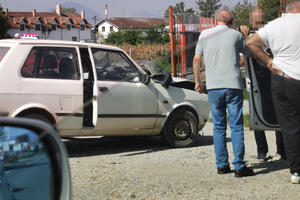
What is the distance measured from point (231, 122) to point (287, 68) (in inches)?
35.4

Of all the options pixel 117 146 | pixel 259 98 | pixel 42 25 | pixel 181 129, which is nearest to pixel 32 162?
pixel 259 98

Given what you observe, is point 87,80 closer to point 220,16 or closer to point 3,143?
point 220,16

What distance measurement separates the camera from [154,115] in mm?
7363

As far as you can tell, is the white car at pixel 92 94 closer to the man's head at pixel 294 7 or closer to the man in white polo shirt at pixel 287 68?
the man in white polo shirt at pixel 287 68

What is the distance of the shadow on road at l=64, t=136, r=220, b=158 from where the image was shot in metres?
7.30

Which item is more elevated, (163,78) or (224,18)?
(224,18)

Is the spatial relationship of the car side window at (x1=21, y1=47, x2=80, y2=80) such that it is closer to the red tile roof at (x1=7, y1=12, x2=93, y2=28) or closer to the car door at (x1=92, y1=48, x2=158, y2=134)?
the car door at (x1=92, y1=48, x2=158, y2=134)

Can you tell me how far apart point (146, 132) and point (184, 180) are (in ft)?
6.80

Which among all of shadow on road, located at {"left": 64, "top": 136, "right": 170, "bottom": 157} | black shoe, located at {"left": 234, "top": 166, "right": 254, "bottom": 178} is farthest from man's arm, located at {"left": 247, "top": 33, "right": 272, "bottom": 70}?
shadow on road, located at {"left": 64, "top": 136, "right": 170, "bottom": 157}

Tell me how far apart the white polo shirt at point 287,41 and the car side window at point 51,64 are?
8.83 feet

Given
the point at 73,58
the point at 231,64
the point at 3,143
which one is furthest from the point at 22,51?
the point at 3,143

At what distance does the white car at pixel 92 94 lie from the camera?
6328 millimetres

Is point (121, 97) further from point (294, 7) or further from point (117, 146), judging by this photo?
point (294, 7)

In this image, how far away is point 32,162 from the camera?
5.62 feet
